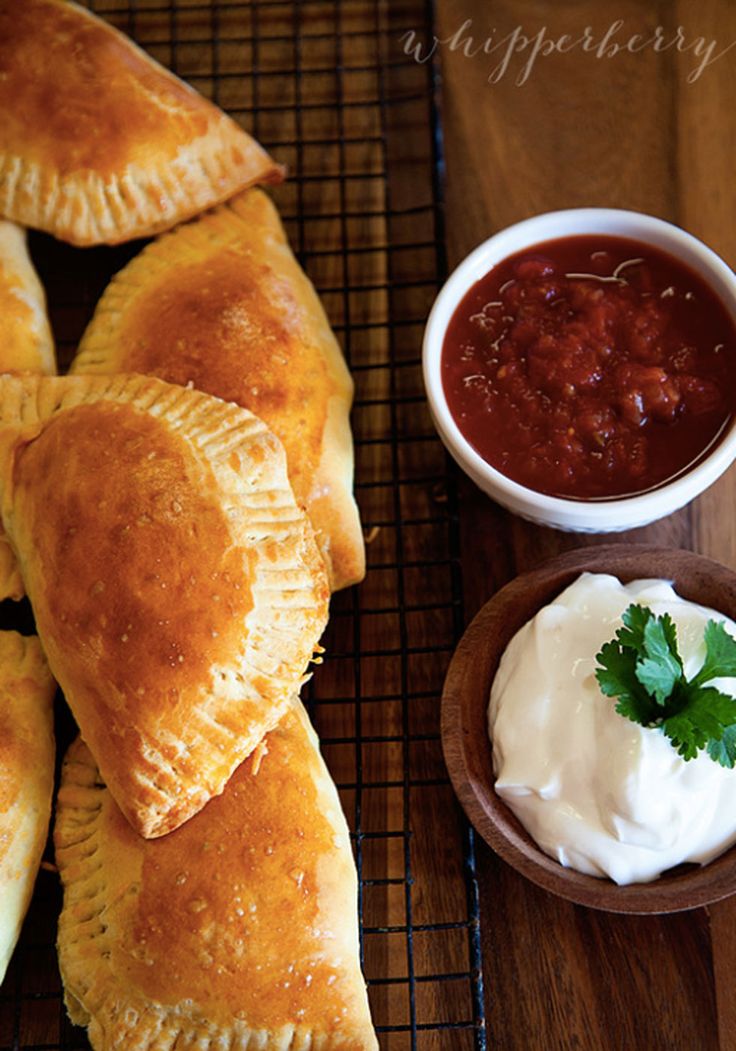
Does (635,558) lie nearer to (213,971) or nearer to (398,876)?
(398,876)

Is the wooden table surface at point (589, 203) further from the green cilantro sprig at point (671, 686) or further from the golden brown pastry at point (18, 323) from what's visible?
the golden brown pastry at point (18, 323)

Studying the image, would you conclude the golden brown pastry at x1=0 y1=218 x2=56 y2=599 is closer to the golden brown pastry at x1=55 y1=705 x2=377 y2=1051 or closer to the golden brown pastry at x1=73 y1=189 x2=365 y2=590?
the golden brown pastry at x1=73 y1=189 x2=365 y2=590

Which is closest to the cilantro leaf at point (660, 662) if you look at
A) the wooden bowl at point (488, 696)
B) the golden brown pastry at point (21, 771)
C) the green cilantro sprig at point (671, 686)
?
the green cilantro sprig at point (671, 686)

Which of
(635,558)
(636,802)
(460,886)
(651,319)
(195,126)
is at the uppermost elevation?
(195,126)

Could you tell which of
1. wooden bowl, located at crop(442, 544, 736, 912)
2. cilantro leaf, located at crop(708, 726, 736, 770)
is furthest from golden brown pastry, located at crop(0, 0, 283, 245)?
cilantro leaf, located at crop(708, 726, 736, 770)

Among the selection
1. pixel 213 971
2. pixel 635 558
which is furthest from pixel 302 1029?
pixel 635 558

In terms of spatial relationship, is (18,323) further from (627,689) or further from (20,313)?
(627,689)

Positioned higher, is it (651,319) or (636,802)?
(651,319)
